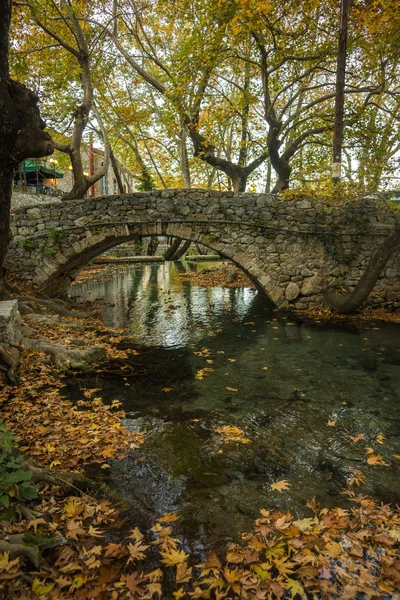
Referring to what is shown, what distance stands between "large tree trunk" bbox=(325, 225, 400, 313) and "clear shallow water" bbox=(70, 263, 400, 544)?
2.69 ft

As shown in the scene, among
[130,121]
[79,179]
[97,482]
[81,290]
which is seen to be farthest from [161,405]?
[130,121]

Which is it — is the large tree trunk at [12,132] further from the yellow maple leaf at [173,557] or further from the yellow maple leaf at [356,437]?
the yellow maple leaf at [356,437]

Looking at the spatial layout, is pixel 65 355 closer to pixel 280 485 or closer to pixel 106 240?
pixel 280 485

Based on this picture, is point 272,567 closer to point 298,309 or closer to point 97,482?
point 97,482

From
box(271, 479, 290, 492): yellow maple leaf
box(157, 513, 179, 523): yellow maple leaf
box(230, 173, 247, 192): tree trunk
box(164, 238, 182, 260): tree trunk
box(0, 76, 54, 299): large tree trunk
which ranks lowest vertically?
box(271, 479, 290, 492): yellow maple leaf

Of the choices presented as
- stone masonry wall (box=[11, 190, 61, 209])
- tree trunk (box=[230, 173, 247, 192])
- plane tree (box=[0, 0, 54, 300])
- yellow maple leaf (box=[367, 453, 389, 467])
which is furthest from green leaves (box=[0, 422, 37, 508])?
stone masonry wall (box=[11, 190, 61, 209])

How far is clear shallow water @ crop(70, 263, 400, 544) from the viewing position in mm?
2980

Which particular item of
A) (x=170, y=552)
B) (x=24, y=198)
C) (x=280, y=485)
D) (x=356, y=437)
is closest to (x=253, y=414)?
(x=356, y=437)

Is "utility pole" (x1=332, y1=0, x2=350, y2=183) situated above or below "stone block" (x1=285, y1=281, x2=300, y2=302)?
above

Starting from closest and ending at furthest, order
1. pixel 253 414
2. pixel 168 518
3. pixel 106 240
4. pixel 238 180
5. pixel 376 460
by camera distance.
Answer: pixel 168 518
pixel 376 460
pixel 253 414
pixel 106 240
pixel 238 180

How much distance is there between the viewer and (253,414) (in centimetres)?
446

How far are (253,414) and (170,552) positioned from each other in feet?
7.51

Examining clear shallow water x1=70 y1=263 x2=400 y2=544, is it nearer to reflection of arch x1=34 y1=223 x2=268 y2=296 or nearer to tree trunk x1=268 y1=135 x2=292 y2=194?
reflection of arch x1=34 y1=223 x2=268 y2=296

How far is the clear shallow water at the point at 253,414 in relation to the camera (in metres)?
2.98
